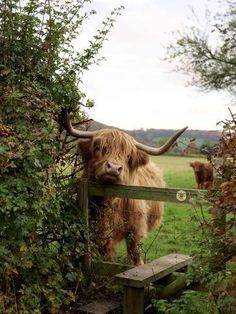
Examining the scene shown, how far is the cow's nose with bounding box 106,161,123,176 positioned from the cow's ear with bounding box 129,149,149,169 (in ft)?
1.87

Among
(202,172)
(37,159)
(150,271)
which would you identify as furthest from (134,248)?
(202,172)

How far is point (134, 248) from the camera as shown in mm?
6164

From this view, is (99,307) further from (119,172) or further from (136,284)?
(119,172)

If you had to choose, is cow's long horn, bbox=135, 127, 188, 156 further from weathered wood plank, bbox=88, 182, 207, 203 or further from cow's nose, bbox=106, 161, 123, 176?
weathered wood plank, bbox=88, 182, 207, 203

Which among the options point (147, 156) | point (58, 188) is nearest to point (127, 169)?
point (147, 156)

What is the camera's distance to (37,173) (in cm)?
424

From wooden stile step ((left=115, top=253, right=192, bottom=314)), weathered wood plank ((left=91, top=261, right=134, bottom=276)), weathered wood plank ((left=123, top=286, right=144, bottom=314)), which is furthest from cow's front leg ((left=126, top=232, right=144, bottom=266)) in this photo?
weathered wood plank ((left=123, top=286, right=144, bottom=314))

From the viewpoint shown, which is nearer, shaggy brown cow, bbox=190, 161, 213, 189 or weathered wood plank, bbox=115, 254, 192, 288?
weathered wood plank, bbox=115, 254, 192, 288

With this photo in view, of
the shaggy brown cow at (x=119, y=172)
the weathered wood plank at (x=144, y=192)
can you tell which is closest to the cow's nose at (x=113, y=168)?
the shaggy brown cow at (x=119, y=172)

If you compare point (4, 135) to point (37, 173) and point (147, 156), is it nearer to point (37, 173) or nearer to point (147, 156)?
point (37, 173)

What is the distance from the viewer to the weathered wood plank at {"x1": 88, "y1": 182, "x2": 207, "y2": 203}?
16.2 feet

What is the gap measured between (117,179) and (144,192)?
16.0 inches

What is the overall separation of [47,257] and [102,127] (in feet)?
6.83

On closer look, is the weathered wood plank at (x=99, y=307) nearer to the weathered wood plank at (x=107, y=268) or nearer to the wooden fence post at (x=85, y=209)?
the weathered wood plank at (x=107, y=268)
